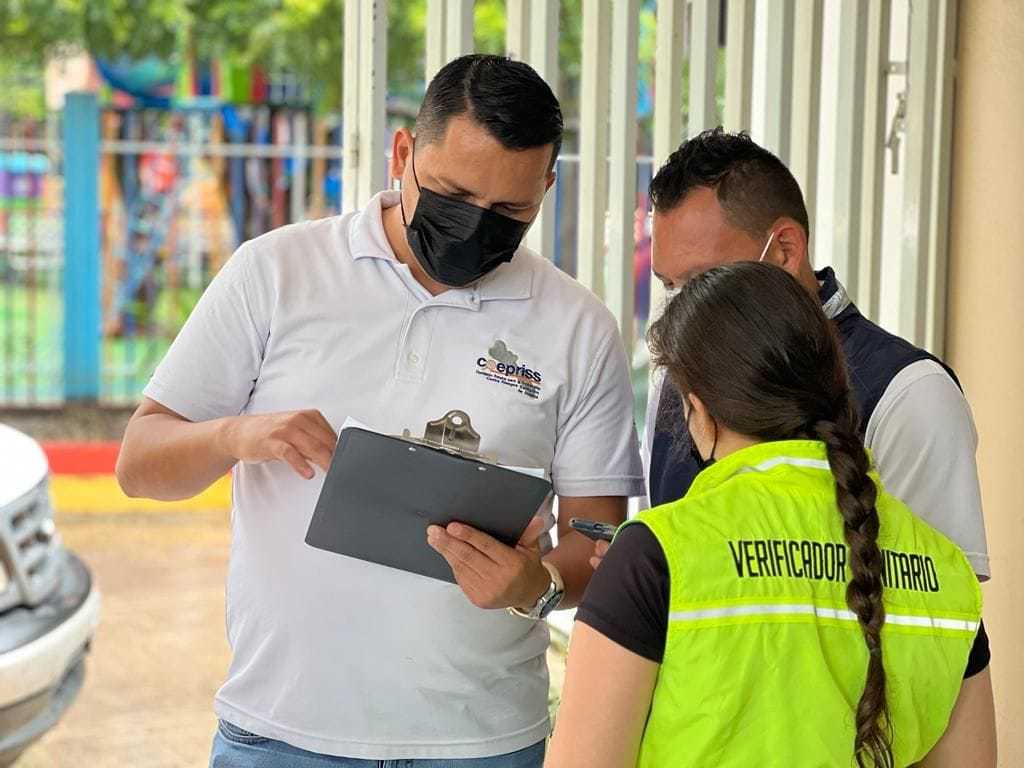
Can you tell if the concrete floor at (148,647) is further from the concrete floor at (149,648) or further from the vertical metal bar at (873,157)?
the vertical metal bar at (873,157)

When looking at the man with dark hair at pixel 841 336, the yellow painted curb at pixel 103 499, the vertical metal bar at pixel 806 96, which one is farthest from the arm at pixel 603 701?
the yellow painted curb at pixel 103 499

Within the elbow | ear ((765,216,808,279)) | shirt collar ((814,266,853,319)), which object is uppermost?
ear ((765,216,808,279))

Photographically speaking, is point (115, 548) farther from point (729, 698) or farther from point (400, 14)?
point (729, 698)

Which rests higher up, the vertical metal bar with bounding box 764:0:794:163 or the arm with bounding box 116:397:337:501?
the vertical metal bar with bounding box 764:0:794:163

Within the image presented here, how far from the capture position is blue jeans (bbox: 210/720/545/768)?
2090 mm

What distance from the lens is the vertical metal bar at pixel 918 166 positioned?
3758mm

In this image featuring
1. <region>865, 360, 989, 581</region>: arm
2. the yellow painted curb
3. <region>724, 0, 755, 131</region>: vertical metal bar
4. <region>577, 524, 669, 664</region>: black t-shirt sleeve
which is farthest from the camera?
the yellow painted curb

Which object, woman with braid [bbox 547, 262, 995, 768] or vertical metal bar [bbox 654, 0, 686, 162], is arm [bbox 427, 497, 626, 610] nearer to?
woman with braid [bbox 547, 262, 995, 768]

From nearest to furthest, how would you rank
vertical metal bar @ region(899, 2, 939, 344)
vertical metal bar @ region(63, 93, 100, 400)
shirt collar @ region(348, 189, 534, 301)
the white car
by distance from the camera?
shirt collar @ region(348, 189, 534, 301) < vertical metal bar @ region(899, 2, 939, 344) < the white car < vertical metal bar @ region(63, 93, 100, 400)

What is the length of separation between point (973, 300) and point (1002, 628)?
2.75 feet

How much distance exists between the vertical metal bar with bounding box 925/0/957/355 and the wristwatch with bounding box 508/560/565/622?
2.04 meters

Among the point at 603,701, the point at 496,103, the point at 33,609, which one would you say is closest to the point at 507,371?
Answer: the point at 496,103

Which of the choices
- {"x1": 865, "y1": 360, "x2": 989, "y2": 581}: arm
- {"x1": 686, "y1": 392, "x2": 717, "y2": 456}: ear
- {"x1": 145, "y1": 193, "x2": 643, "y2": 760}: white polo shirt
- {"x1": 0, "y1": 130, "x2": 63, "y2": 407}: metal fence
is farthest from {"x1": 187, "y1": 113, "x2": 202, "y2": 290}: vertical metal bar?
{"x1": 686, "y1": 392, "x2": 717, "y2": 456}: ear

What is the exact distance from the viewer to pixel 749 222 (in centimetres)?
219
